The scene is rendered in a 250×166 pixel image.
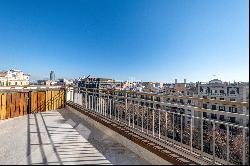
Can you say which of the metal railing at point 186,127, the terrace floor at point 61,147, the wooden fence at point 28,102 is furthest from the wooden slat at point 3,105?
the metal railing at point 186,127

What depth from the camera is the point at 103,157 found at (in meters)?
6.12

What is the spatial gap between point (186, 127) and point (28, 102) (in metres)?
10.7

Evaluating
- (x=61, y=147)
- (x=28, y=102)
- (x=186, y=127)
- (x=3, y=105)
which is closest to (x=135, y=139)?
(x=186, y=127)

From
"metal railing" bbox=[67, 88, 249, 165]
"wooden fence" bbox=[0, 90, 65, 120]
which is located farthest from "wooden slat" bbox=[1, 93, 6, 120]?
"metal railing" bbox=[67, 88, 249, 165]

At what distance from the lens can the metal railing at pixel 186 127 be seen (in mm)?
4512

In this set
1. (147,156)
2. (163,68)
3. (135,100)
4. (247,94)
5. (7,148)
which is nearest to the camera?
(247,94)

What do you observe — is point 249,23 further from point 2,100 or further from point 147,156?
point 2,100

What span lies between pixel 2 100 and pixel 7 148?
7.15 metres

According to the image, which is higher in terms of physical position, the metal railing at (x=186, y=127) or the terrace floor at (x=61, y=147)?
the metal railing at (x=186, y=127)

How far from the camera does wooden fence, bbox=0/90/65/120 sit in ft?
45.2

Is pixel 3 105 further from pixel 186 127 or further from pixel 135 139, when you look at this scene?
pixel 186 127

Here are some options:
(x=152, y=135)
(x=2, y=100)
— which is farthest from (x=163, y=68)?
(x=152, y=135)

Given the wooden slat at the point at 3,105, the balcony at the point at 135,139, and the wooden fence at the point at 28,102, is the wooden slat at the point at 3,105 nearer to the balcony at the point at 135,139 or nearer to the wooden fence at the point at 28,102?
the wooden fence at the point at 28,102

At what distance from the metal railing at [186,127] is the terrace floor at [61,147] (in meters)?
0.86
